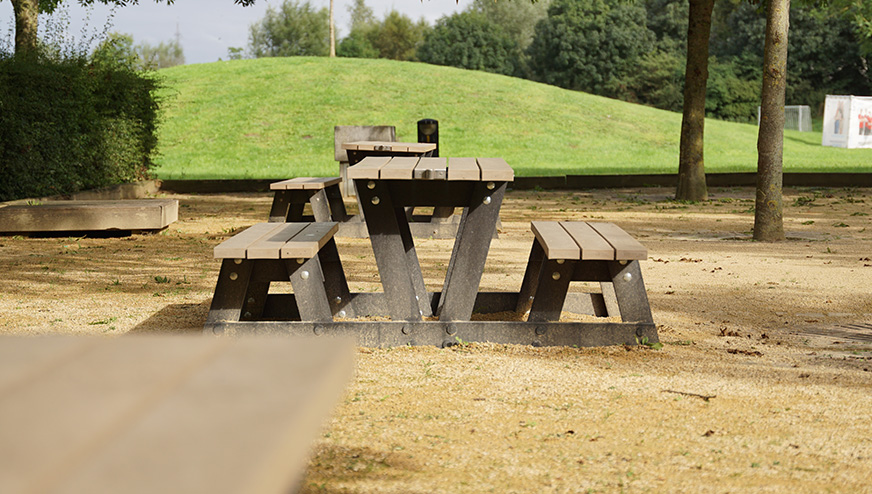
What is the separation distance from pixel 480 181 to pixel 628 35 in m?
52.9

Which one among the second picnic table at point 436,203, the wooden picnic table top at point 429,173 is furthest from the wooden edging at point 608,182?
the wooden picnic table top at point 429,173

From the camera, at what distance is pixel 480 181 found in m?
4.37

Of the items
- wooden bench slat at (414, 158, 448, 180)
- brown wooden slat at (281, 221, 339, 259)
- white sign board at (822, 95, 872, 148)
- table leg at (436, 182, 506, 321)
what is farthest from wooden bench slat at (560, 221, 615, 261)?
white sign board at (822, 95, 872, 148)

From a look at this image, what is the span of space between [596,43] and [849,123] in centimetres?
2455

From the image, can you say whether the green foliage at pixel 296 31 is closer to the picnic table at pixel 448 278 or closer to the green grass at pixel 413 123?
the green grass at pixel 413 123

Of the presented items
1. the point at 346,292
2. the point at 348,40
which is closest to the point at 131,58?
the point at 346,292

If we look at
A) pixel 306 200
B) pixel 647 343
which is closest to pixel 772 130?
pixel 306 200

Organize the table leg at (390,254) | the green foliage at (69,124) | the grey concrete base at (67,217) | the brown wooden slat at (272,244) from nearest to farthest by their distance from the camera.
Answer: the brown wooden slat at (272,244), the table leg at (390,254), the grey concrete base at (67,217), the green foliage at (69,124)

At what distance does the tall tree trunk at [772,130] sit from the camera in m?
8.46

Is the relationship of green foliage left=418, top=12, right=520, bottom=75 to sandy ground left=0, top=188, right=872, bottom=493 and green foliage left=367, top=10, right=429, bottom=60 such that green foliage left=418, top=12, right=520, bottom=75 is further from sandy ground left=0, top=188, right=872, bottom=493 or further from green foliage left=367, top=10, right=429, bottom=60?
sandy ground left=0, top=188, right=872, bottom=493

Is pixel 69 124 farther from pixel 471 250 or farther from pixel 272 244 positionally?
pixel 471 250

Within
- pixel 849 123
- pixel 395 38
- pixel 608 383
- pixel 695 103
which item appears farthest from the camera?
pixel 395 38

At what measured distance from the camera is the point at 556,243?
4.20 meters

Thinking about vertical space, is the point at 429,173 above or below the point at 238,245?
above
